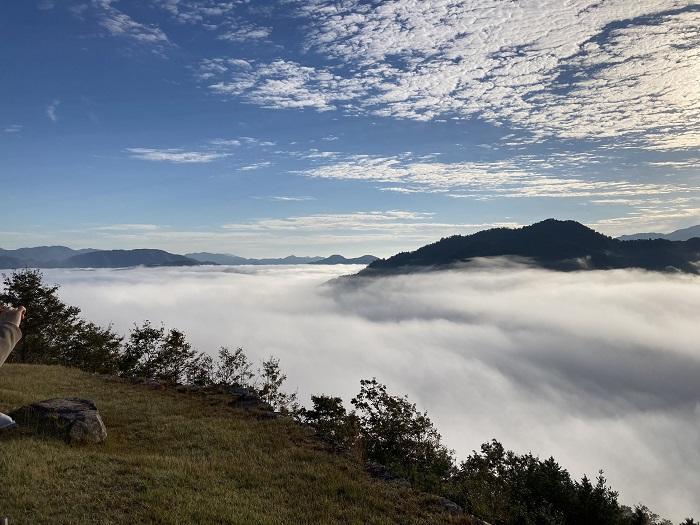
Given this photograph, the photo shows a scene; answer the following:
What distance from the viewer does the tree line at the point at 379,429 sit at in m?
21.6

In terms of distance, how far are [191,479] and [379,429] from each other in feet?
75.6

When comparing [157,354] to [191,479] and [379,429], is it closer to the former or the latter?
[379,429]

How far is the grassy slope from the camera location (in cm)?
1252

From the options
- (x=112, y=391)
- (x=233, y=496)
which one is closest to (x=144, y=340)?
(x=112, y=391)

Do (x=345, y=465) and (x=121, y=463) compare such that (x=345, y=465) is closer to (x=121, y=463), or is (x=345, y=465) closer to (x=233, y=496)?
(x=233, y=496)

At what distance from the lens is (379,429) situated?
117ft

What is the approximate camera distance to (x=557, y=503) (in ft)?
80.9

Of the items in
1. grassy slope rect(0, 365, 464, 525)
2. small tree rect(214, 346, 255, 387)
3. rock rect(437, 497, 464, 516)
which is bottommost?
small tree rect(214, 346, 255, 387)

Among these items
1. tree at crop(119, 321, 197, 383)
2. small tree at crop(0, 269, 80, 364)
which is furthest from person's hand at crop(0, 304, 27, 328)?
small tree at crop(0, 269, 80, 364)

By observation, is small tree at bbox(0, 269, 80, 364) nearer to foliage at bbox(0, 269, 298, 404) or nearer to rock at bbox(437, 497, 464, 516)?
foliage at bbox(0, 269, 298, 404)

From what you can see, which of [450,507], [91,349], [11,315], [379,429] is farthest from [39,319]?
[11,315]

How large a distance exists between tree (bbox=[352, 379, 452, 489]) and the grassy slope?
6320 millimetres

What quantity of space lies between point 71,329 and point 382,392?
54759mm

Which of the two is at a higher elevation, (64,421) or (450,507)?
(64,421)
